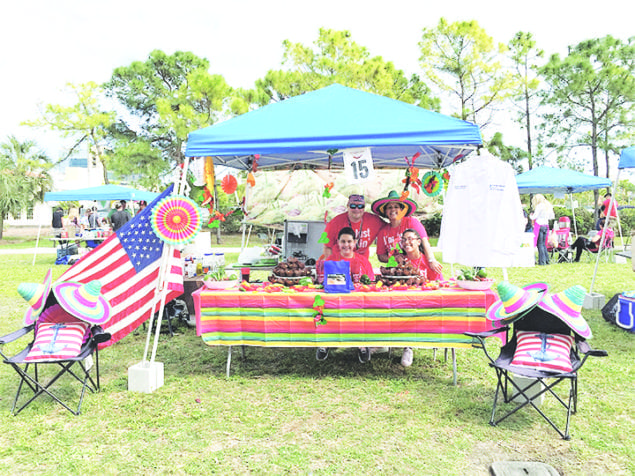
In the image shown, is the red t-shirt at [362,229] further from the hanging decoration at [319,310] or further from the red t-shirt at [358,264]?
the hanging decoration at [319,310]

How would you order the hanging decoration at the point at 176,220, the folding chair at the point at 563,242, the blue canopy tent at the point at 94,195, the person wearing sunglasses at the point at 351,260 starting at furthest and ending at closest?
the blue canopy tent at the point at 94,195, the folding chair at the point at 563,242, the person wearing sunglasses at the point at 351,260, the hanging decoration at the point at 176,220

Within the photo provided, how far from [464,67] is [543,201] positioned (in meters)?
7.80

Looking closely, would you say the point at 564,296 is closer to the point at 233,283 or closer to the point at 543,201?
the point at 233,283

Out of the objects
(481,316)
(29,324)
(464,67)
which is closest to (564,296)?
(481,316)

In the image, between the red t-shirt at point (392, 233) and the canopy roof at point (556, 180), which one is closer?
the red t-shirt at point (392, 233)

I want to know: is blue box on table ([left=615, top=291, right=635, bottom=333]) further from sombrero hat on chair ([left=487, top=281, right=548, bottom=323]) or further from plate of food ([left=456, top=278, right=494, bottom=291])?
sombrero hat on chair ([left=487, top=281, right=548, bottom=323])

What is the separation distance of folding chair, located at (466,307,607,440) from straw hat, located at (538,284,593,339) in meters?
0.11

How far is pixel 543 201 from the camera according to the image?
11.7 m

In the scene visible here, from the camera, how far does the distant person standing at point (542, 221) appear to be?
11.5 meters

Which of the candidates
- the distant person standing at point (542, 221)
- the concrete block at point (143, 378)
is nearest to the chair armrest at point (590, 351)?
the concrete block at point (143, 378)

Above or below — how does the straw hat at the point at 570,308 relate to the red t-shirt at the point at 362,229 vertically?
below

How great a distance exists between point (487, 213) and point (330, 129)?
1543 millimetres

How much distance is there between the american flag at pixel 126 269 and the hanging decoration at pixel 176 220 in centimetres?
51

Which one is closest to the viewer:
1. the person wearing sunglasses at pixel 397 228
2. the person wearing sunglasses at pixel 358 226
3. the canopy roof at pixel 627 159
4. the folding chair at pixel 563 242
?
the person wearing sunglasses at pixel 397 228
